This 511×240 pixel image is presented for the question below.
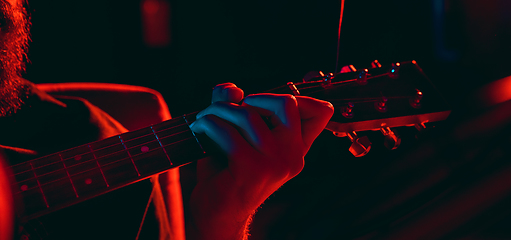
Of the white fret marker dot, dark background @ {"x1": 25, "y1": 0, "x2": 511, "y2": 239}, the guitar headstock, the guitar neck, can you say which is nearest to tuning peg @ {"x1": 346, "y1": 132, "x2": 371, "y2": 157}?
the guitar headstock

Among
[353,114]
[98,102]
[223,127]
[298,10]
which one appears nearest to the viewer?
[223,127]

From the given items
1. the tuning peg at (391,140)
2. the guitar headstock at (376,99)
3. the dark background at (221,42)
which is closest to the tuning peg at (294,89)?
the guitar headstock at (376,99)

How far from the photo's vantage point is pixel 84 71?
1.69 m

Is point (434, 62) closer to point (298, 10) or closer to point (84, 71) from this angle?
point (298, 10)

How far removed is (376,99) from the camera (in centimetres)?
77

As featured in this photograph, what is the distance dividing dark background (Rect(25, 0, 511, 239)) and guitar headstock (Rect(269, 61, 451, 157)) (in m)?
0.50

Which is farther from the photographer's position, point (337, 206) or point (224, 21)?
point (224, 21)

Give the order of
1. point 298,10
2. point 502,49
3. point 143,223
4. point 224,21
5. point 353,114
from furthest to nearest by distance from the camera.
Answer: point 224,21
point 298,10
point 502,49
point 143,223
point 353,114

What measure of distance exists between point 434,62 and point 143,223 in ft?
4.41

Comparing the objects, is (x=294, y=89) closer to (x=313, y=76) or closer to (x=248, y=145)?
(x=313, y=76)

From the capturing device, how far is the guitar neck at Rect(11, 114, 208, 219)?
0.60m

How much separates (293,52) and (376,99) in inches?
39.0

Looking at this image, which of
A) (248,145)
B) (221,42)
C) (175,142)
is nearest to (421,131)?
(248,145)

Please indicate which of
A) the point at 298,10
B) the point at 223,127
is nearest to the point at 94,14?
the point at 298,10
